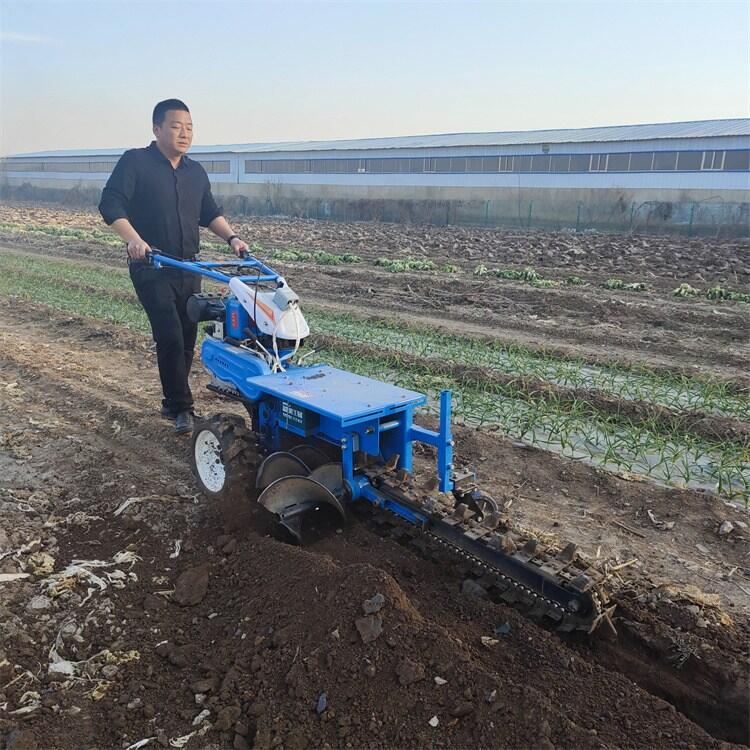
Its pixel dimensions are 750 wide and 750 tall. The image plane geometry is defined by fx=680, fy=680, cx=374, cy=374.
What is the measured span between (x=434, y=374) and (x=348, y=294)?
18.1 feet

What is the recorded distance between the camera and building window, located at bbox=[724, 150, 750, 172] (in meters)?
25.8

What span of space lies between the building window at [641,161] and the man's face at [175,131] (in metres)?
→ 27.1

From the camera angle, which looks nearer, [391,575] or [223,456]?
Result: [391,575]

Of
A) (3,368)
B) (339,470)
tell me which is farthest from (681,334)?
(3,368)

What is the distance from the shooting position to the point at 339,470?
369cm

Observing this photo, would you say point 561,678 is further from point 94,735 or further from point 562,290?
point 562,290

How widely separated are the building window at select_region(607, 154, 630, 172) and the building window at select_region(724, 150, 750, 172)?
3790mm

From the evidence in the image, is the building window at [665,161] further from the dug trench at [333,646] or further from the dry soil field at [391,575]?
the dug trench at [333,646]

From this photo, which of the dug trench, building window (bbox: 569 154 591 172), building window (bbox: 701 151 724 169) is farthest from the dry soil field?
building window (bbox: 569 154 591 172)

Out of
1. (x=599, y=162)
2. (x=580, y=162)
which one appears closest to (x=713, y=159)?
(x=599, y=162)

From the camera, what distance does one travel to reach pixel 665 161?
2777 cm

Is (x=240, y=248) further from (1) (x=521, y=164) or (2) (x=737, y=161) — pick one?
(1) (x=521, y=164)

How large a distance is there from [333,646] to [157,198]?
3711 mm

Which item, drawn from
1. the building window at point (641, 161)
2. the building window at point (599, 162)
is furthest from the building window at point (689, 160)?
the building window at point (599, 162)
